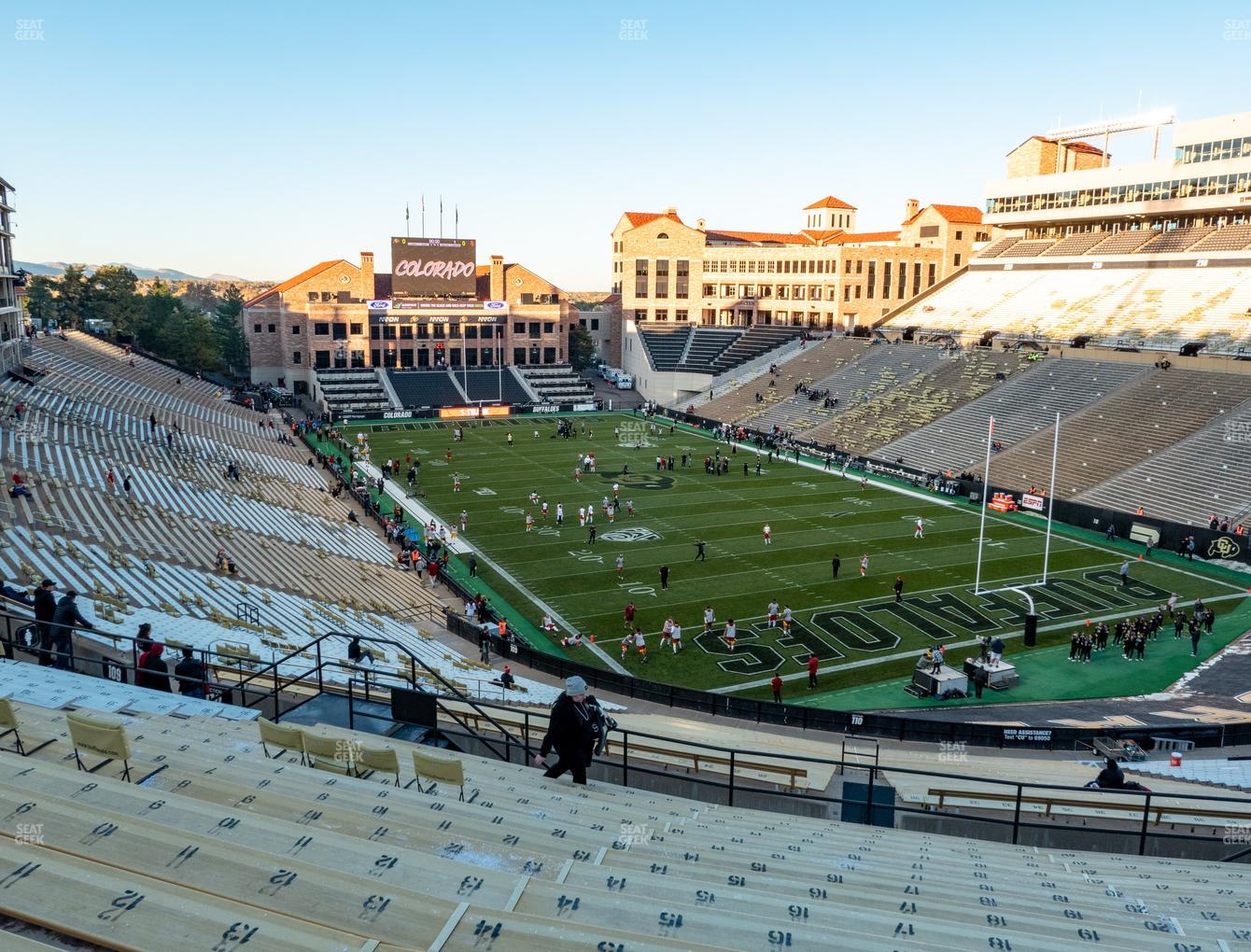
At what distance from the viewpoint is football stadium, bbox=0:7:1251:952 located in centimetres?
550

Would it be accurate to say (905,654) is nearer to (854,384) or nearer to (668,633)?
(668,633)

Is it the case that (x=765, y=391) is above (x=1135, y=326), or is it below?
below

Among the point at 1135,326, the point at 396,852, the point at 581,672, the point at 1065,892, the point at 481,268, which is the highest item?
the point at 481,268

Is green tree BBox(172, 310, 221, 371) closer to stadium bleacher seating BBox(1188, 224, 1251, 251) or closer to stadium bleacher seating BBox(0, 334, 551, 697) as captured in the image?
stadium bleacher seating BBox(0, 334, 551, 697)

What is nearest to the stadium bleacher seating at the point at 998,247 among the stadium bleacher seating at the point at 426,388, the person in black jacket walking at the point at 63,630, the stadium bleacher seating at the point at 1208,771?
the stadium bleacher seating at the point at 426,388

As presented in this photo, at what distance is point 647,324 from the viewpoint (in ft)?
292

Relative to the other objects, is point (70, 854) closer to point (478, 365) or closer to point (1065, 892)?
point (1065, 892)

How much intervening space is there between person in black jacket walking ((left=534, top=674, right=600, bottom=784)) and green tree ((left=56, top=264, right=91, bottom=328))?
9914cm

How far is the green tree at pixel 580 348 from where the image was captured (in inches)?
3735

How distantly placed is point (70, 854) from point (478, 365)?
79408 mm

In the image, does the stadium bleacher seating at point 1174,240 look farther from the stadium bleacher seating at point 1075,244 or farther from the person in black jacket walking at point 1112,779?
the person in black jacket walking at point 1112,779

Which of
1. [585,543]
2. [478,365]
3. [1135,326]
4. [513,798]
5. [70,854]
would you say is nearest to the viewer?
[70,854]

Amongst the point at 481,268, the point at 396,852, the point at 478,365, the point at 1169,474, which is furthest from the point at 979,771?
the point at 481,268

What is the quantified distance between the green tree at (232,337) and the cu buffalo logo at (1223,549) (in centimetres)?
7520
